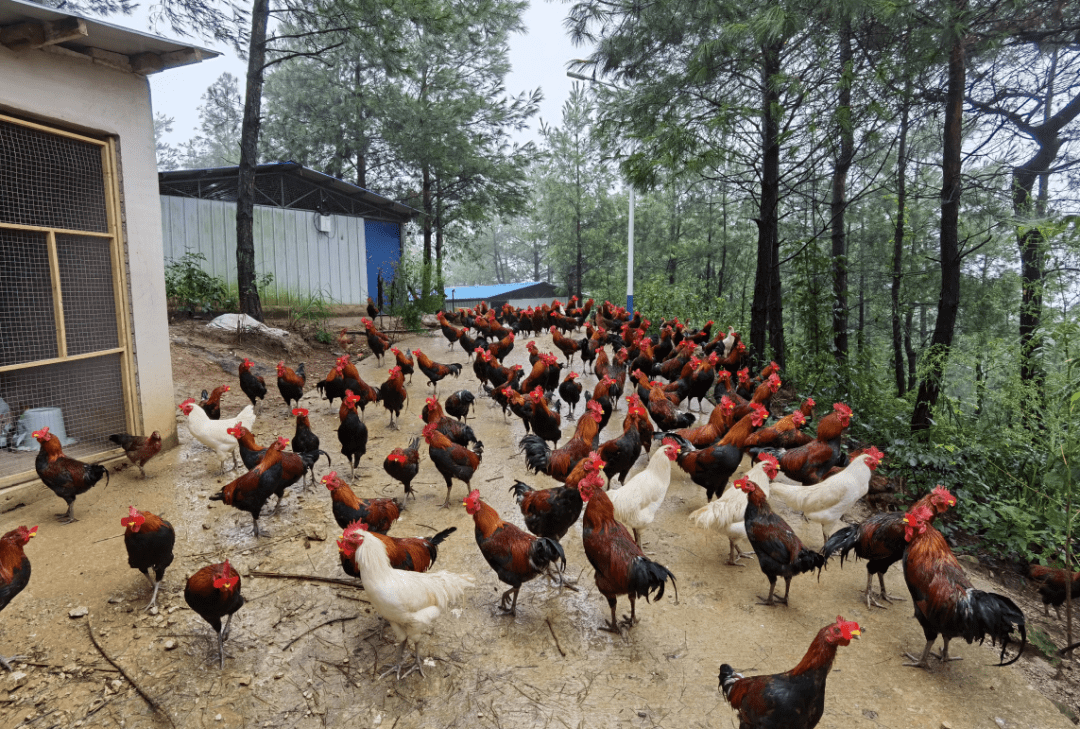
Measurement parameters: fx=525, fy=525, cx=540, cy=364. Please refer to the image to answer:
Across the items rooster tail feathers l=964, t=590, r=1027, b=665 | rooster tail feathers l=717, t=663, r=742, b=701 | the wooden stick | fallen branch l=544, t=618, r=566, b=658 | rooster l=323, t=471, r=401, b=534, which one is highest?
rooster l=323, t=471, r=401, b=534

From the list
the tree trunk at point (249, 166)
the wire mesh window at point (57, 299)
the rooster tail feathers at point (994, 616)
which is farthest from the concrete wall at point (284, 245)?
the rooster tail feathers at point (994, 616)

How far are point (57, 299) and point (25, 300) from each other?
421 mm

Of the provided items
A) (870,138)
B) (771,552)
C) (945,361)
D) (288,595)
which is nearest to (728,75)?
(870,138)

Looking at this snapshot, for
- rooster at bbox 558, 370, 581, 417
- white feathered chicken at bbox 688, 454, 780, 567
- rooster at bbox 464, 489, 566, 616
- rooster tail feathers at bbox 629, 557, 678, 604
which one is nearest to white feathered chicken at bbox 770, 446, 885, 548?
white feathered chicken at bbox 688, 454, 780, 567

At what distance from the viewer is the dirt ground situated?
3074 mm

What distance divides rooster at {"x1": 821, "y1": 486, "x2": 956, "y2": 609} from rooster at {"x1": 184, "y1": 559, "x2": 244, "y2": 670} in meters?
4.14

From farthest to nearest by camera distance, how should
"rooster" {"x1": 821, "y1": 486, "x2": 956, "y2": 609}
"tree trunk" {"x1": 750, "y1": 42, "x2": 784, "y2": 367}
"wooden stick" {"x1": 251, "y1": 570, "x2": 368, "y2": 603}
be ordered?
"tree trunk" {"x1": 750, "y1": 42, "x2": 784, "y2": 367}, "wooden stick" {"x1": 251, "y1": 570, "x2": 368, "y2": 603}, "rooster" {"x1": 821, "y1": 486, "x2": 956, "y2": 609}

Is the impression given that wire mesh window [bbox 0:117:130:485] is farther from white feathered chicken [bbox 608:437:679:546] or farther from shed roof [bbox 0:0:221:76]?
white feathered chicken [bbox 608:437:679:546]

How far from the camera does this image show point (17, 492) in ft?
17.1

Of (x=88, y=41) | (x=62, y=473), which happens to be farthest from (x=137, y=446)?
(x=88, y=41)

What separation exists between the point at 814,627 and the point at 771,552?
1.95 ft

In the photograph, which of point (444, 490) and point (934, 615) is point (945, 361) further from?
point (444, 490)

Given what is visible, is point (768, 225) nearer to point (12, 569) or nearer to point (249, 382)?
point (249, 382)

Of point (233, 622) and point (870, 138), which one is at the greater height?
point (870, 138)
